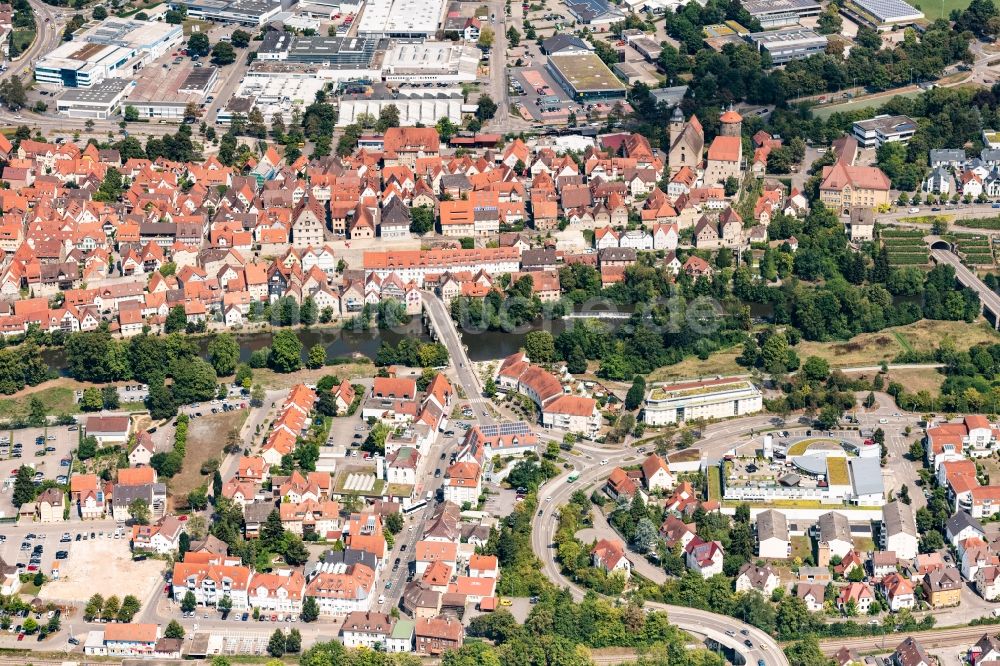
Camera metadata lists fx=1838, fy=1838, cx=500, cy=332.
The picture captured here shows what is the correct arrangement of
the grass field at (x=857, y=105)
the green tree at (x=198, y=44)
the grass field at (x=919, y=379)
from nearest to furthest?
the grass field at (x=919, y=379) < the grass field at (x=857, y=105) < the green tree at (x=198, y=44)

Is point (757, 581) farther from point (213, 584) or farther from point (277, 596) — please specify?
point (213, 584)

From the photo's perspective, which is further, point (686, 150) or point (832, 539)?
point (686, 150)

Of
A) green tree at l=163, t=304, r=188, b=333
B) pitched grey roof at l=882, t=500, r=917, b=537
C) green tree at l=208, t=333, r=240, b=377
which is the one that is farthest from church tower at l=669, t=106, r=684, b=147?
pitched grey roof at l=882, t=500, r=917, b=537

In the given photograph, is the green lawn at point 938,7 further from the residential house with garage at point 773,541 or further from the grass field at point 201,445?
the grass field at point 201,445

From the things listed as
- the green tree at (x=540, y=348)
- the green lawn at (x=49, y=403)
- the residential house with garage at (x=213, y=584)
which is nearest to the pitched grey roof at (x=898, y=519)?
the green tree at (x=540, y=348)

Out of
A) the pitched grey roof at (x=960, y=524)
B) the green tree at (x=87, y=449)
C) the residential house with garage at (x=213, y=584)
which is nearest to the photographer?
the residential house with garage at (x=213, y=584)

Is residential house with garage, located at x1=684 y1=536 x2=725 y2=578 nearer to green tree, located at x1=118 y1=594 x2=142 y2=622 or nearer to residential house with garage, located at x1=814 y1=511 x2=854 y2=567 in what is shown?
residential house with garage, located at x1=814 y1=511 x2=854 y2=567

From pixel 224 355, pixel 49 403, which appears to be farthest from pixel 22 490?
pixel 224 355

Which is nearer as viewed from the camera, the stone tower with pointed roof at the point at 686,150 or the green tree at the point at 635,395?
the green tree at the point at 635,395

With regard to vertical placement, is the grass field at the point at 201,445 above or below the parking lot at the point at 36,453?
below
